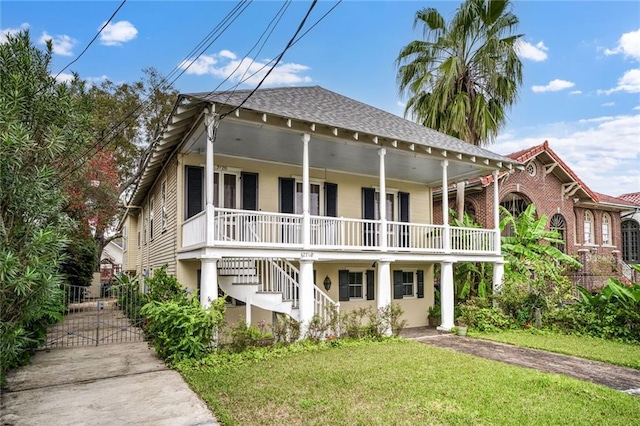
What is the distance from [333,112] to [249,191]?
3353mm

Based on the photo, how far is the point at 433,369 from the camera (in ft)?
24.7

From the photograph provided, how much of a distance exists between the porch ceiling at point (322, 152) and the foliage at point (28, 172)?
364 centimetres

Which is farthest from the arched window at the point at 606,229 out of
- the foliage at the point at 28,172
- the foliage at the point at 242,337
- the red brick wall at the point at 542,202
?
the foliage at the point at 28,172

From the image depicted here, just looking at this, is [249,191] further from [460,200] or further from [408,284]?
[460,200]

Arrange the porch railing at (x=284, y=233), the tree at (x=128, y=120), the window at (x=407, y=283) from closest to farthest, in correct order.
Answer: the porch railing at (x=284, y=233) < the window at (x=407, y=283) < the tree at (x=128, y=120)

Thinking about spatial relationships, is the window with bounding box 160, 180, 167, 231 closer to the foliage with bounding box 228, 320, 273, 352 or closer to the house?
the house

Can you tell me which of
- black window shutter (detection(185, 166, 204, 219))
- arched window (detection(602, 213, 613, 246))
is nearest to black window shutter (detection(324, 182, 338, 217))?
black window shutter (detection(185, 166, 204, 219))

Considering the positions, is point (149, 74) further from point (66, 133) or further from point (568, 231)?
point (568, 231)

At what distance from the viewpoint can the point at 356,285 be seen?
13891 mm

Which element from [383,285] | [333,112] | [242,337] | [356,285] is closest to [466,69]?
[333,112]

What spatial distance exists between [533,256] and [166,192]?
13362mm

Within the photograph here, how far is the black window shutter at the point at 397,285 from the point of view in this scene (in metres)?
14.3

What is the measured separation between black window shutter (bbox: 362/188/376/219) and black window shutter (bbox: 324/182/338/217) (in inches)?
46.6

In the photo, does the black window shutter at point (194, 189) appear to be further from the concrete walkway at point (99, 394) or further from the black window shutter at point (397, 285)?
the black window shutter at point (397, 285)
